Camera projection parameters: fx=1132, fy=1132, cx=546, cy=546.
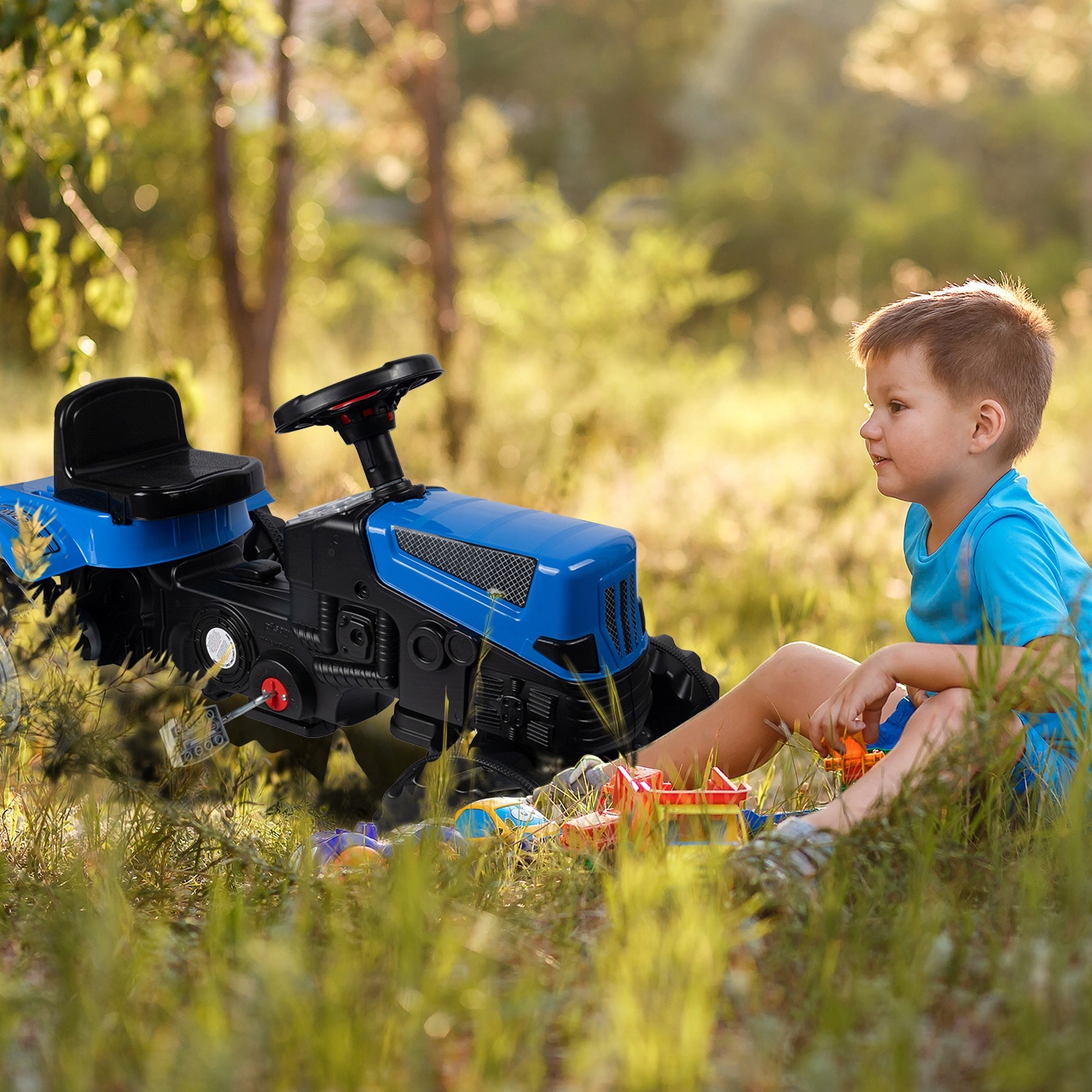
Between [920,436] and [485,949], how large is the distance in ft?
4.09

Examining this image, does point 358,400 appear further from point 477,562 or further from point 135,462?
point 135,462

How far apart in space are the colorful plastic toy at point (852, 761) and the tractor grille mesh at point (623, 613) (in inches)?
18.9

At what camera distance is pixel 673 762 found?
238 centimetres

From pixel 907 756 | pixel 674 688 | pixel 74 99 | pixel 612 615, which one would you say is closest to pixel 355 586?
pixel 612 615

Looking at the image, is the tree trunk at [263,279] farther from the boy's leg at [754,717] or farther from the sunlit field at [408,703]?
the boy's leg at [754,717]

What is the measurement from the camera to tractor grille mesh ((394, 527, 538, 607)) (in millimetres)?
2301

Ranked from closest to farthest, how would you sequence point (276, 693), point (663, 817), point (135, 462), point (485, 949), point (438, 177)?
point (485, 949) < point (663, 817) < point (276, 693) < point (135, 462) < point (438, 177)

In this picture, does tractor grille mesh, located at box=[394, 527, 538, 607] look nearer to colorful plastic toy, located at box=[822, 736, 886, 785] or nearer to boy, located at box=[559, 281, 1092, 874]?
boy, located at box=[559, 281, 1092, 874]

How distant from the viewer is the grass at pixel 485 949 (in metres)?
1.28

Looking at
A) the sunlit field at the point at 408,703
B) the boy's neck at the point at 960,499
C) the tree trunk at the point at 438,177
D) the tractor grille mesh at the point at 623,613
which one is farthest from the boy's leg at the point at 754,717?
the tree trunk at the point at 438,177

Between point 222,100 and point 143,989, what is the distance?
370 centimetres

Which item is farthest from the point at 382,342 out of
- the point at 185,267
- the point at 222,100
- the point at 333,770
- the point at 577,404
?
the point at 333,770

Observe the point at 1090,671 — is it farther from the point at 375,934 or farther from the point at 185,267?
the point at 185,267

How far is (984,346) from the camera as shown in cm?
214
